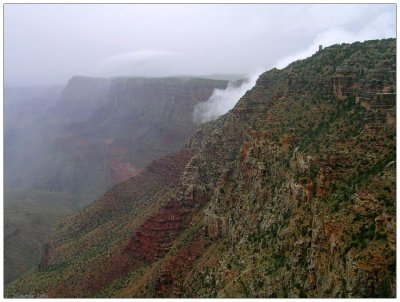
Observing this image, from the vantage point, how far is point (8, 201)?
627 feet

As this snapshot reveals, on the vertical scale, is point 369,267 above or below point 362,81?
below

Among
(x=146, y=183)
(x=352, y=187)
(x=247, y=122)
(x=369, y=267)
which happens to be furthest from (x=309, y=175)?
(x=146, y=183)

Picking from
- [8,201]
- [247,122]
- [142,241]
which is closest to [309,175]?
[247,122]

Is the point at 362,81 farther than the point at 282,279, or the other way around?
the point at 362,81

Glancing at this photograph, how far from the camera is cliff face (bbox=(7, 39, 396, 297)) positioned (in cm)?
3762

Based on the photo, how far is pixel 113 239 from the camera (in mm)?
92500

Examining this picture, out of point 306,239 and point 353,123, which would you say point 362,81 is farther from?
point 306,239

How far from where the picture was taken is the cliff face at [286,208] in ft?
123

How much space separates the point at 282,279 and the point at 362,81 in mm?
19946

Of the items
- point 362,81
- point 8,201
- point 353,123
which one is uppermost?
point 362,81

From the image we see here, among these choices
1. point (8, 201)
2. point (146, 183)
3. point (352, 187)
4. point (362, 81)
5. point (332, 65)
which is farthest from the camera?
point (8, 201)

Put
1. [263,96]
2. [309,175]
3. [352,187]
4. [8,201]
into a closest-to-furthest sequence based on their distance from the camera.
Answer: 1. [352,187]
2. [309,175]
3. [263,96]
4. [8,201]

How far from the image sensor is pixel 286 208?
47875 mm

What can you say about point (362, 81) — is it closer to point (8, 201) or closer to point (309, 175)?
point (309, 175)
